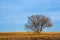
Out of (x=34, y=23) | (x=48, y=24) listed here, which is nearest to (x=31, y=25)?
(x=34, y=23)

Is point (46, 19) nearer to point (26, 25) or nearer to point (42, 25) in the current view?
point (42, 25)

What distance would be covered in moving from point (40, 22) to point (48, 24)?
2401 mm

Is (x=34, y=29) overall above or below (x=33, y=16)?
below

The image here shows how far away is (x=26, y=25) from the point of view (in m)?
57.2

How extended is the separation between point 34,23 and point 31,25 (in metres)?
1.21

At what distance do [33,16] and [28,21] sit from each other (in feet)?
6.34

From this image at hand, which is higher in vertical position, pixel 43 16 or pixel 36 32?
pixel 43 16

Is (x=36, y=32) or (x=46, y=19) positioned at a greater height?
(x=46, y=19)

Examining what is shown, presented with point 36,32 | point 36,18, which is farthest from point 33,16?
point 36,32

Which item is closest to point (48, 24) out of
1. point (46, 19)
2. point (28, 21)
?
point (46, 19)

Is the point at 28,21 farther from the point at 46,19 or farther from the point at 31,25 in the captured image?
the point at 46,19

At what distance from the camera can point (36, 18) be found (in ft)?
187

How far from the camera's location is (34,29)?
186 ft

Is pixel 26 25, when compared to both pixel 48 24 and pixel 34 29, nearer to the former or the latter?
pixel 34 29
